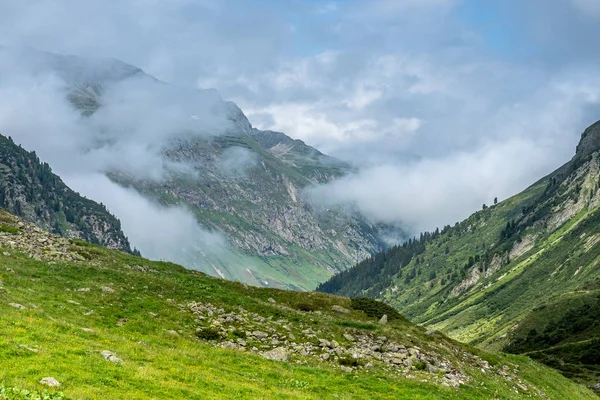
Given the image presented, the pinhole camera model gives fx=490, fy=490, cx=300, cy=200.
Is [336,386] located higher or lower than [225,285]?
lower

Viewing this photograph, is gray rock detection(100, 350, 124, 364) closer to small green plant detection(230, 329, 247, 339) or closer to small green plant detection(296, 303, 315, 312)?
small green plant detection(230, 329, 247, 339)

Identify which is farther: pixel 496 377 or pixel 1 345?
pixel 496 377

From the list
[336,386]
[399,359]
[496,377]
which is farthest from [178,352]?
[496,377]

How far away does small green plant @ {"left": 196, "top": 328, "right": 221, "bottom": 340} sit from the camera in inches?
1517

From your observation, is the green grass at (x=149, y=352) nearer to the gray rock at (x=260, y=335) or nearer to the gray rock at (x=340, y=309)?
the gray rock at (x=260, y=335)

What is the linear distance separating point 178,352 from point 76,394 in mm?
13346

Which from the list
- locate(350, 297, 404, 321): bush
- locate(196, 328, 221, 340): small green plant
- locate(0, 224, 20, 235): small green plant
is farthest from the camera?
locate(350, 297, 404, 321): bush

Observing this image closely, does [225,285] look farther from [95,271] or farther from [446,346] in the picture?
[446,346]

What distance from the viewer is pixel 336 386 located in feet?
104

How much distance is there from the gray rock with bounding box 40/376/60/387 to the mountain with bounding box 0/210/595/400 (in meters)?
0.05

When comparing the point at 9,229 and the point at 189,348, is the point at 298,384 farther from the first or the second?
the point at 9,229

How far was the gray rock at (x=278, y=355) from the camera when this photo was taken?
120 feet

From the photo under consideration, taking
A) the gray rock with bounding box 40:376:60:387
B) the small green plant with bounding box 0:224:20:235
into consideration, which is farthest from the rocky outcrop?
the small green plant with bounding box 0:224:20:235

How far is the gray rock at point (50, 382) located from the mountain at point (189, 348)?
1.8 inches
